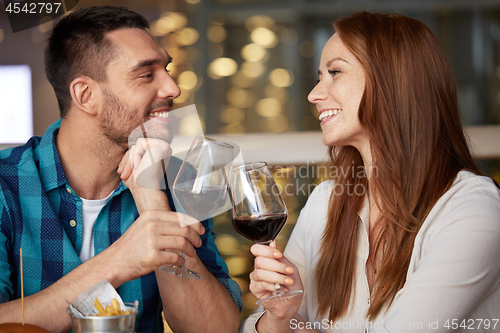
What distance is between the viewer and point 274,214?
0.96 meters

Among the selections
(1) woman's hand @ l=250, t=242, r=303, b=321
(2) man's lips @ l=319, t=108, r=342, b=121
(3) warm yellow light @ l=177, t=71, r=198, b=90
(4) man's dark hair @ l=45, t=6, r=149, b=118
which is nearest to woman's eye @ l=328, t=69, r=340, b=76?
(2) man's lips @ l=319, t=108, r=342, b=121

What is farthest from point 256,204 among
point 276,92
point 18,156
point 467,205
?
point 276,92

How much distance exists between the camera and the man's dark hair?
5.08 ft

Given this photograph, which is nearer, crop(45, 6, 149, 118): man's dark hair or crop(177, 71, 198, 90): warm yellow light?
crop(45, 6, 149, 118): man's dark hair

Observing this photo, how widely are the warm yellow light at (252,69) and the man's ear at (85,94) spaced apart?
275cm

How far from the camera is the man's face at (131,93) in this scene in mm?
1524

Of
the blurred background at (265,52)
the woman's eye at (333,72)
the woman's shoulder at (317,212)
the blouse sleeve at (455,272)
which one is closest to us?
the blouse sleeve at (455,272)

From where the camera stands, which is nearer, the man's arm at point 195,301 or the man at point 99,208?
the man at point 99,208

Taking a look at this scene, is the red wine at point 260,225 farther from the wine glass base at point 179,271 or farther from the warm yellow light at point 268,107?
the warm yellow light at point 268,107

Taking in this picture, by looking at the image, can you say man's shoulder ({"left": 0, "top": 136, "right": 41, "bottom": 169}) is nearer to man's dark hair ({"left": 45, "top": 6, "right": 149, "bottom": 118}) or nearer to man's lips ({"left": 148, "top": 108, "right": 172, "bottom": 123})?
man's dark hair ({"left": 45, "top": 6, "right": 149, "bottom": 118})

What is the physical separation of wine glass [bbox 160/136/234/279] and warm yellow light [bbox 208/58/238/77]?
329cm

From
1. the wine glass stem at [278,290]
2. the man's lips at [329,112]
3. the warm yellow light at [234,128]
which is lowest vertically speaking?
the warm yellow light at [234,128]

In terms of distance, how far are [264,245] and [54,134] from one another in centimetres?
92

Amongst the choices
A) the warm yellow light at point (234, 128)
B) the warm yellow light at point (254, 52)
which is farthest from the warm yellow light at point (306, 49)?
the warm yellow light at point (234, 128)
